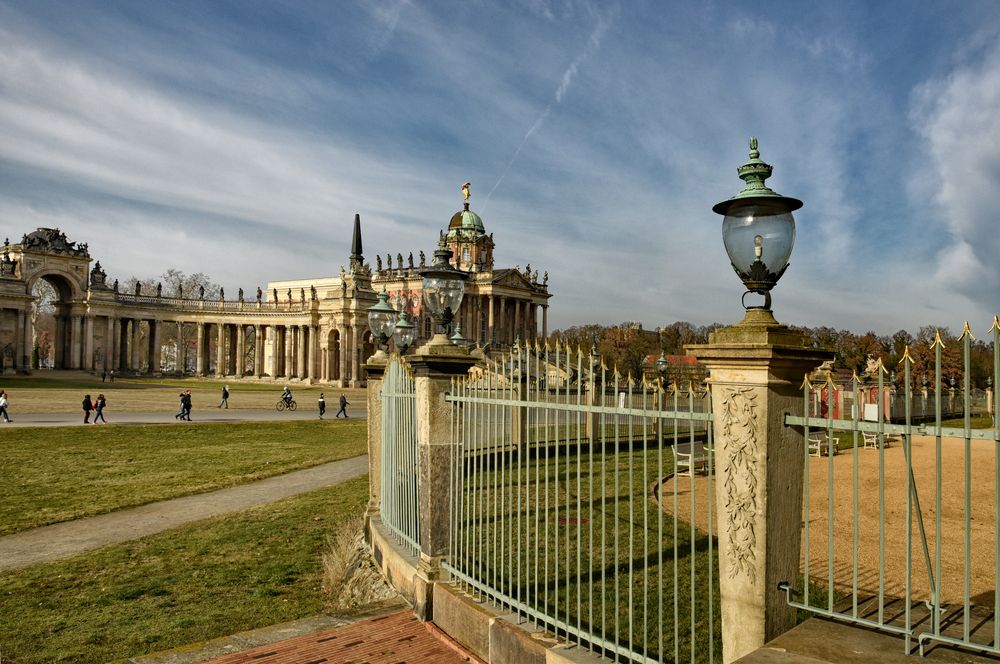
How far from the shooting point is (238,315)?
80062mm

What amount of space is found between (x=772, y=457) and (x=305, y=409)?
138 ft

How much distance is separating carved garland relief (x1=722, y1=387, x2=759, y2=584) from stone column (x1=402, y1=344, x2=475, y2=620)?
3.82 m

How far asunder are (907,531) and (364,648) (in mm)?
4827

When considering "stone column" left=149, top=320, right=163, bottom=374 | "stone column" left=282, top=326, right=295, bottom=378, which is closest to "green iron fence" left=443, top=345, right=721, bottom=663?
"stone column" left=282, top=326, right=295, bottom=378

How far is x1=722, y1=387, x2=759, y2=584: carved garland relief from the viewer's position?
380 centimetres

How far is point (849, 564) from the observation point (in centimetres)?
833

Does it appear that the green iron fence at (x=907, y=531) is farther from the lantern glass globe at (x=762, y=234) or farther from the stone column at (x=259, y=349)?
the stone column at (x=259, y=349)

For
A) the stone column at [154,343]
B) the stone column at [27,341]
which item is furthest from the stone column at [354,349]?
the stone column at [27,341]

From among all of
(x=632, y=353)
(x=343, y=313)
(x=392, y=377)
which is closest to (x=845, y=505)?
(x=392, y=377)

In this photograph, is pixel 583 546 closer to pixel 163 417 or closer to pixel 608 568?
pixel 608 568

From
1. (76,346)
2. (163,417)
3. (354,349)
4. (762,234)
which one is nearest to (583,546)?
(762,234)

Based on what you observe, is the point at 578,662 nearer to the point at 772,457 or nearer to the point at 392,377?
the point at 772,457

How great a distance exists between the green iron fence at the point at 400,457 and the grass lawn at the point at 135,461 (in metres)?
7.41

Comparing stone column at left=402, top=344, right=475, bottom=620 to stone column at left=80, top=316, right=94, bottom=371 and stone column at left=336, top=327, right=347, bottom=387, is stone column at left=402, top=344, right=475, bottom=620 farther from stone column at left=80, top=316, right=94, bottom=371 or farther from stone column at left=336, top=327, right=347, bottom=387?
stone column at left=80, top=316, right=94, bottom=371
